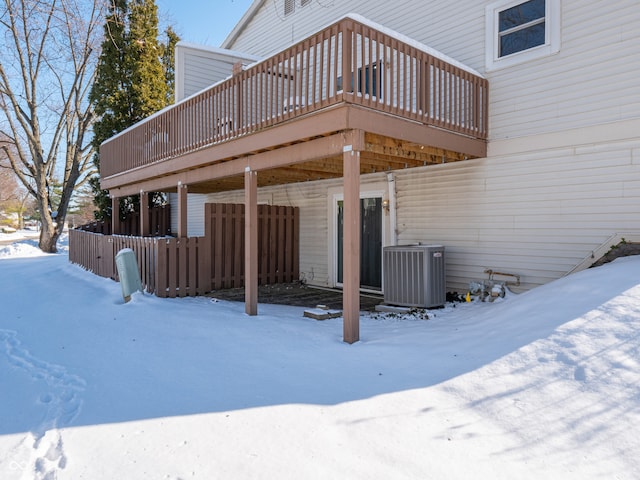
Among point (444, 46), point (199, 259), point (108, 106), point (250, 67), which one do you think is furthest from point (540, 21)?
point (108, 106)

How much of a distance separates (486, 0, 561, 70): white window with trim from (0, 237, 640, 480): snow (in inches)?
143

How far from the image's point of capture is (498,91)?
7109 mm

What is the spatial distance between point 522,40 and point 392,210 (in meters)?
3.57

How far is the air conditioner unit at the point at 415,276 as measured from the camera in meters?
6.79

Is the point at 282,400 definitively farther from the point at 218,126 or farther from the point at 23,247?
the point at 23,247

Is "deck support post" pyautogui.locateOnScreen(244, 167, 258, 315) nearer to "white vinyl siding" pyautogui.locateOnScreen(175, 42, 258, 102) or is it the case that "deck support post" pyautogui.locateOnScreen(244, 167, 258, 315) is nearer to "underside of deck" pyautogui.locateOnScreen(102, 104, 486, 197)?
"underside of deck" pyautogui.locateOnScreen(102, 104, 486, 197)

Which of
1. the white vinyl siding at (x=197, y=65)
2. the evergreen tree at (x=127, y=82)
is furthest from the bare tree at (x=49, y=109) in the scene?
the white vinyl siding at (x=197, y=65)

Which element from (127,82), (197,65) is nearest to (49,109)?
(127,82)

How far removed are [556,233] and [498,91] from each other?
2504 mm

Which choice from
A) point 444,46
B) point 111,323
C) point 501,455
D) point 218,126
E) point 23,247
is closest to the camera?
point 501,455

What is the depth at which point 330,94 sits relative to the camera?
7262 mm

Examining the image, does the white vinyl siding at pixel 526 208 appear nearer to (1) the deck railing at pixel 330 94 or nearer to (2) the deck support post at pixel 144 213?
(1) the deck railing at pixel 330 94

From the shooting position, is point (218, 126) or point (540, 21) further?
point (218, 126)

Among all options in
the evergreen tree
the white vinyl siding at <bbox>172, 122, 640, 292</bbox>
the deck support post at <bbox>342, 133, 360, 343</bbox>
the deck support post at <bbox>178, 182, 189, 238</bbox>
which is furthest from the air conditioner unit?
the evergreen tree
